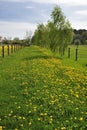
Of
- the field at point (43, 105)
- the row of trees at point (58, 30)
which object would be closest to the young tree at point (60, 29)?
the row of trees at point (58, 30)

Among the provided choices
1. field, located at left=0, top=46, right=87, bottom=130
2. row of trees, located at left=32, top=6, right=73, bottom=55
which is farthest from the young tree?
field, located at left=0, top=46, right=87, bottom=130

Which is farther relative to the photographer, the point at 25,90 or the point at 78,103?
the point at 25,90

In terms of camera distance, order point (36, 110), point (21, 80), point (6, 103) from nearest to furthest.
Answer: point (36, 110) < point (6, 103) < point (21, 80)

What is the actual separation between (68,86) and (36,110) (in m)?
4.60

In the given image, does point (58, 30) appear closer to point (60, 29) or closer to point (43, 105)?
point (60, 29)

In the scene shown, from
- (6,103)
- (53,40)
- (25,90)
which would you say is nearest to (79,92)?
(25,90)

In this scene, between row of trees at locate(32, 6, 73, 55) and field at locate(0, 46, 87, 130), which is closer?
field at locate(0, 46, 87, 130)

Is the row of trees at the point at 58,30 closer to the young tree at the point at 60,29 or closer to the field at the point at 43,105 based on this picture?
the young tree at the point at 60,29

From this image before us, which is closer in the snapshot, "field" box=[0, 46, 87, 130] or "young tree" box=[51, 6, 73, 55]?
"field" box=[0, 46, 87, 130]

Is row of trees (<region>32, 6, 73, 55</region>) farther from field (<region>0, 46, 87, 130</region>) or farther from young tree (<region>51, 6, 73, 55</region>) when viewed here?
field (<region>0, 46, 87, 130</region>)

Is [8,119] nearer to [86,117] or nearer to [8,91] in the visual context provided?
[86,117]

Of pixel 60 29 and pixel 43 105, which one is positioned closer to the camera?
pixel 43 105

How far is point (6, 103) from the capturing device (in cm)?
1071

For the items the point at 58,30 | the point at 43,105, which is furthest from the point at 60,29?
the point at 43,105
